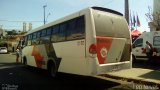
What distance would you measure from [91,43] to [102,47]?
0.57 m

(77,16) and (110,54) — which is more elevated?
(77,16)

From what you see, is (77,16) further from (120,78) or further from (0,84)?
(0,84)

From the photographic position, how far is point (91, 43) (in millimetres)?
9883

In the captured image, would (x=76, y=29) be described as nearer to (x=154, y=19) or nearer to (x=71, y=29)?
(x=71, y=29)

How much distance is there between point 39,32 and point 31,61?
8.70ft

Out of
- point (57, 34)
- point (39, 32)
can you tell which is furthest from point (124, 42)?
point (39, 32)

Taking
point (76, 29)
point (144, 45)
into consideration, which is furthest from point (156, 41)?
point (76, 29)

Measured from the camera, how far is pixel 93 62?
9.86m

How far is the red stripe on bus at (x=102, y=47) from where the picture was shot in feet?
33.1

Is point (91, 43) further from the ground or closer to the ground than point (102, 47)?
further from the ground

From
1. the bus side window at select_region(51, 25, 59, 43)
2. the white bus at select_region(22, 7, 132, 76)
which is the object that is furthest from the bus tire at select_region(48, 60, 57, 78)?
the bus side window at select_region(51, 25, 59, 43)

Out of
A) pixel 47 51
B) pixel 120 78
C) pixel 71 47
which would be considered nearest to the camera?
pixel 71 47

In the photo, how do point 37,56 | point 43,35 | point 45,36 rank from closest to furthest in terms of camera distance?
point 45,36 → point 43,35 → point 37,56

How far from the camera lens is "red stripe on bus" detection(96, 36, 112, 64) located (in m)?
10.1
